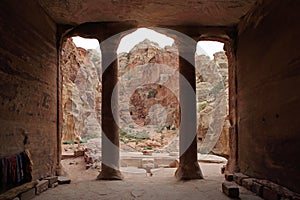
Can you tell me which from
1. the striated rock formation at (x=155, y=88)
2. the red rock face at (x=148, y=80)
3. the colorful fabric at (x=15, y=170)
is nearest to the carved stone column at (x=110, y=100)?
the colorful fabric at (x=15, y=170)

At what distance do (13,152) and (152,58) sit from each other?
41.7 meters

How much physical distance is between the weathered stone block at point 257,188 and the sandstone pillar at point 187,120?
6.85 feet

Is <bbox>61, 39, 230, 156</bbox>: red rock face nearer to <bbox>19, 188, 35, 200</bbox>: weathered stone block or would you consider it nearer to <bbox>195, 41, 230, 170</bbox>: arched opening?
<bbox>195, 41, 230, 170</bbox>: arched opening

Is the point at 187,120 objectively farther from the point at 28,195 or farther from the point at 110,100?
the point at 28,195


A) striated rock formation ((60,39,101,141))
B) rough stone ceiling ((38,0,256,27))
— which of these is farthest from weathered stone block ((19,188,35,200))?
striated rock formation ((60,39,101,141))

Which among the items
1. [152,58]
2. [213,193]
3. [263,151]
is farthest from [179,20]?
[152,58]

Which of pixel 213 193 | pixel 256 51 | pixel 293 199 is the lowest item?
pixel 213 193

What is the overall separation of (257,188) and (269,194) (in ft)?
1.88

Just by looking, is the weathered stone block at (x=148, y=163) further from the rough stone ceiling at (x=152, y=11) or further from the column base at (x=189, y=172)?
the rough stone ceiling at (x=152, y=11)

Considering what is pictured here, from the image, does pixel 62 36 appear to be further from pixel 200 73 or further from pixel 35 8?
pixel 200 73

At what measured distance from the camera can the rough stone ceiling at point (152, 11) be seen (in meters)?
6.93

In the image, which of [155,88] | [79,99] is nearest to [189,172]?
[79,99]

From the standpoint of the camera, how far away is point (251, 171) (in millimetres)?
7234

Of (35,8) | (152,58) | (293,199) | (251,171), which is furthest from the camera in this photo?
(152,58)
